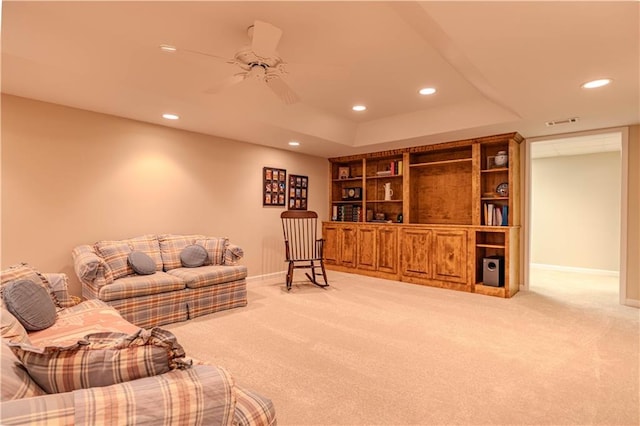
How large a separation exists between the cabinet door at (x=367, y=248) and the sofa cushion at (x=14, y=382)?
5.04 meters

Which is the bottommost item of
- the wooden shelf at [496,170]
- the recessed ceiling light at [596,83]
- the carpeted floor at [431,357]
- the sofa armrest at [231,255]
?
the carpeted floor at [431,357]

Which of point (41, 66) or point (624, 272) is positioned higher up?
point (41, 66)

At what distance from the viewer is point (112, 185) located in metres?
3.89

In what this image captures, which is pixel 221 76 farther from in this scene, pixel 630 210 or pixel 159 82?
pixel 630 210

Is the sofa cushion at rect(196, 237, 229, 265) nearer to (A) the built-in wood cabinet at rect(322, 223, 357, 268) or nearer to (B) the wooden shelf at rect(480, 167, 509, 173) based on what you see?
(A) the built-in wood cabinet at rect(322, 223, 357, 268)

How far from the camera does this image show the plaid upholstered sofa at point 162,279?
307 cm

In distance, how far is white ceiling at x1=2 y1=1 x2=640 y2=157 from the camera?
6.47ft

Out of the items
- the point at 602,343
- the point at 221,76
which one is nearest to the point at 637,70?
the point at 602,343

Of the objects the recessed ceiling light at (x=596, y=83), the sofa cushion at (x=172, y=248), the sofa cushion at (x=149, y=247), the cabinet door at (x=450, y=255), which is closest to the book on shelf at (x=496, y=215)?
the cabinet door at (x=450, y=255)

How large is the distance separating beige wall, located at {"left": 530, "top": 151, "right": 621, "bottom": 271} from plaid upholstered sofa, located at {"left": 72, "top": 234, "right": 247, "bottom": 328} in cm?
621

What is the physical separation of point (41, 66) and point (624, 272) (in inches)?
250

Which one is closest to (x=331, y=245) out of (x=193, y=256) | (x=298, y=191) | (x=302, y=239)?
(x=302, y=239)

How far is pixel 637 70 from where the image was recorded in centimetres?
249

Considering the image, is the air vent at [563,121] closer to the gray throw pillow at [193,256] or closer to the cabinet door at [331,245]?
the cabinet door at [331,245]
